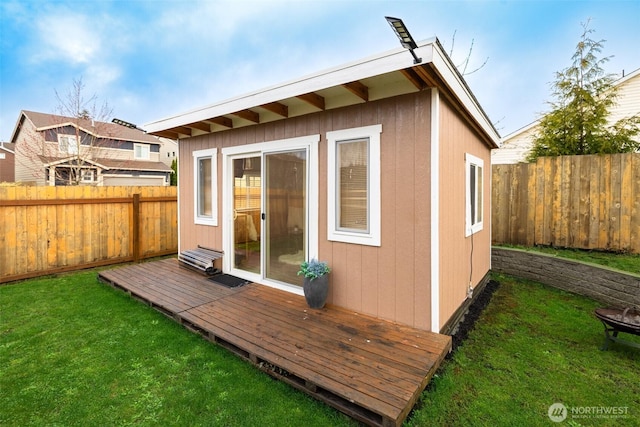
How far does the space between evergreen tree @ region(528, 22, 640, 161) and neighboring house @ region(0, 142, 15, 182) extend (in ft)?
103

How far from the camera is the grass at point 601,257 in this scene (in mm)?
4148

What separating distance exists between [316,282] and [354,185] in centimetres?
117

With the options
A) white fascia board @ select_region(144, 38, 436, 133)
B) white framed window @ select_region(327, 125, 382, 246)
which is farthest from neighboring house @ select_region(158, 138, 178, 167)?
white framed window @ select_region(327, 125, 382, 246)

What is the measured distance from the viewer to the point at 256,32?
1066cm

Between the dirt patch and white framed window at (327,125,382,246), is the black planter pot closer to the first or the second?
white framed window at (327,125,382,246)

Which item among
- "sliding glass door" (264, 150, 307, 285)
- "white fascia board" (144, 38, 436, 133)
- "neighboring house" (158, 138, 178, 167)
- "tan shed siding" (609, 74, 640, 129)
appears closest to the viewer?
"white fascia board" (144, 38, 436, 133)

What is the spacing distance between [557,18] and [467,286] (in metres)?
8.08

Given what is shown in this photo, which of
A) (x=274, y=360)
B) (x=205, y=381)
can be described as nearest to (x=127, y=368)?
(x=205, y=381)

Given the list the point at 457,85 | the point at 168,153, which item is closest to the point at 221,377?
the point at 457,85

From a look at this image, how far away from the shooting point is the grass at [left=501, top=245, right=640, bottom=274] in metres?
4.15

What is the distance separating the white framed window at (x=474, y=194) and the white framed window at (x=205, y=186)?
3.79 m

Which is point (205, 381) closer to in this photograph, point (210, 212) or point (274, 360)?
point (274, 360)

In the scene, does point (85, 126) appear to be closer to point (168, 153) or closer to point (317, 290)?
point (317, 290)

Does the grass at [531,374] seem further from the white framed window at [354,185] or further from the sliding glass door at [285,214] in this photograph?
the sliding glass door at [285,214]
